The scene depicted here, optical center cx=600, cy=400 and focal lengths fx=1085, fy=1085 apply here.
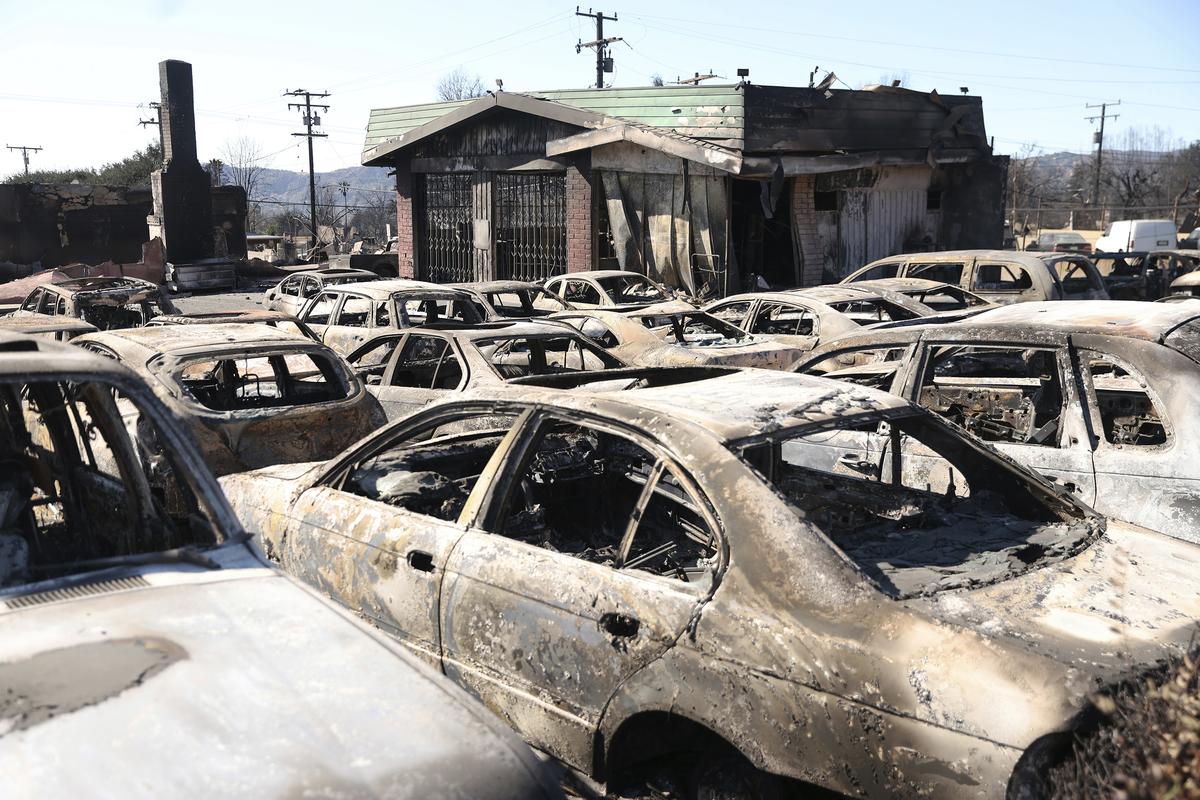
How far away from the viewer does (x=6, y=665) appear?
266cm

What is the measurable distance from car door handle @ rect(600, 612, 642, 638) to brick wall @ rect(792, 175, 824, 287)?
1604 centimetres

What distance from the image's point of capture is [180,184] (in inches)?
1220

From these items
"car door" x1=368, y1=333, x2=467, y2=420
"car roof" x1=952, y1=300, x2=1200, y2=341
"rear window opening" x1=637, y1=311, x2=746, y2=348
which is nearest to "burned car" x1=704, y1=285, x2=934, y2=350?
"rear window opening" x1=637, y1=311, x2=746, y2=348

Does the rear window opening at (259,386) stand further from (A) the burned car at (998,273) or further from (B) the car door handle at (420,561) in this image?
(A) the burned car at (998,273)

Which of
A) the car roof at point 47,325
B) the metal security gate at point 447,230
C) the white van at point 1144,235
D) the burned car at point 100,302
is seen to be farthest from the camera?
the white van at point 1144,235

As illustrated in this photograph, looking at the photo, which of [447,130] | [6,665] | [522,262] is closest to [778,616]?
[6,665]

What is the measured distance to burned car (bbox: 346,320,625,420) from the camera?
27.7 ft

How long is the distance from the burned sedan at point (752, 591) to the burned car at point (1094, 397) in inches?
34.9

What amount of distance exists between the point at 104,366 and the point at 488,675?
5.48 feet

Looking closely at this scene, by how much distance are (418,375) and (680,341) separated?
295cm

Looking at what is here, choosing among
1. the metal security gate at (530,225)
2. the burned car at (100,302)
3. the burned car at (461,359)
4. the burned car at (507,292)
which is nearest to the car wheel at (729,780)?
the burned car at (461,359)

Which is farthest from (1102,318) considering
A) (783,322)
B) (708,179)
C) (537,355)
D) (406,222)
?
(406,222)

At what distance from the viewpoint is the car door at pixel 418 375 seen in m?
8.46

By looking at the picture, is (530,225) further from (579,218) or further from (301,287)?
(301,287)
